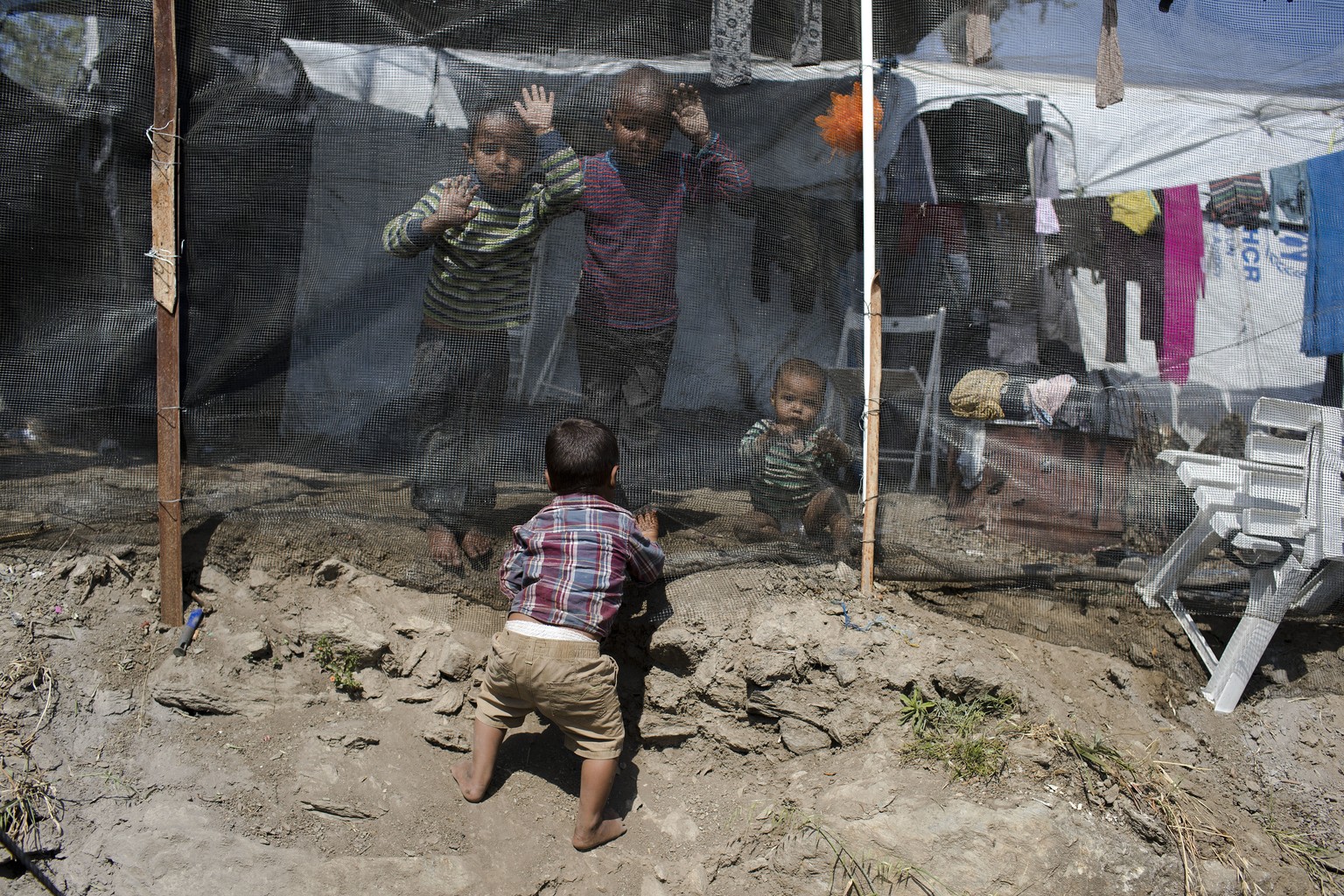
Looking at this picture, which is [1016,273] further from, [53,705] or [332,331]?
[53,705]

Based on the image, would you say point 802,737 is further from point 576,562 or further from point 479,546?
point 479,546

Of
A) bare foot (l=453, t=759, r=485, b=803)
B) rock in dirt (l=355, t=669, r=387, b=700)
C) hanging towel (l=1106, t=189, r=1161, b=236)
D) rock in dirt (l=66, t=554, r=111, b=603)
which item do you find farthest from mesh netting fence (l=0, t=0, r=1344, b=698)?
bare foot (l=453, t=759, r=485, b=803)

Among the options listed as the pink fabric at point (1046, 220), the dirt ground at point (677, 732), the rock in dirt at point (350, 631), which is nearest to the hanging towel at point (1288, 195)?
the pink fabric at point (1046, 220)

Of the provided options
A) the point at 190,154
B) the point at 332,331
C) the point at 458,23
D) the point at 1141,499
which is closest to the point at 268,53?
the point at 190,154

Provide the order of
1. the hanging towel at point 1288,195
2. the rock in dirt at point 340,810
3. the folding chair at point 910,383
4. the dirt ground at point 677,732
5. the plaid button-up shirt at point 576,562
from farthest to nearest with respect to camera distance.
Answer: the hanging towel at point 1288,195, the folding chair at point 910,383, the rock in dirt at point 340,810, the plaid button-up shirt at point 576,562, the dirt ground at point 677,732

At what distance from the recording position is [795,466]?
3.13 meters

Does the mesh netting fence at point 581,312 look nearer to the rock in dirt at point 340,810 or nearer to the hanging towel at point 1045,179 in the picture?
the hanging towel at point 1045,179

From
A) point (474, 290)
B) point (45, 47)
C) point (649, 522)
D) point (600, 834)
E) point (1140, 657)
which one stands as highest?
point (45, 47)

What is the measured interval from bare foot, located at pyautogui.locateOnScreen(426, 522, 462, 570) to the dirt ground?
63 mm

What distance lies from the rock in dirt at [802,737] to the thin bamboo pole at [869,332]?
530 mm

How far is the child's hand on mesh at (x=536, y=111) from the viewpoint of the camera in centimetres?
310

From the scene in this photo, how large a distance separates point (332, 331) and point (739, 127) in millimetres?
1693

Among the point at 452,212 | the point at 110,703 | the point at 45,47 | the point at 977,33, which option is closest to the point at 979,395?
the point at 977,33

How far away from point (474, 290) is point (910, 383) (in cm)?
165
